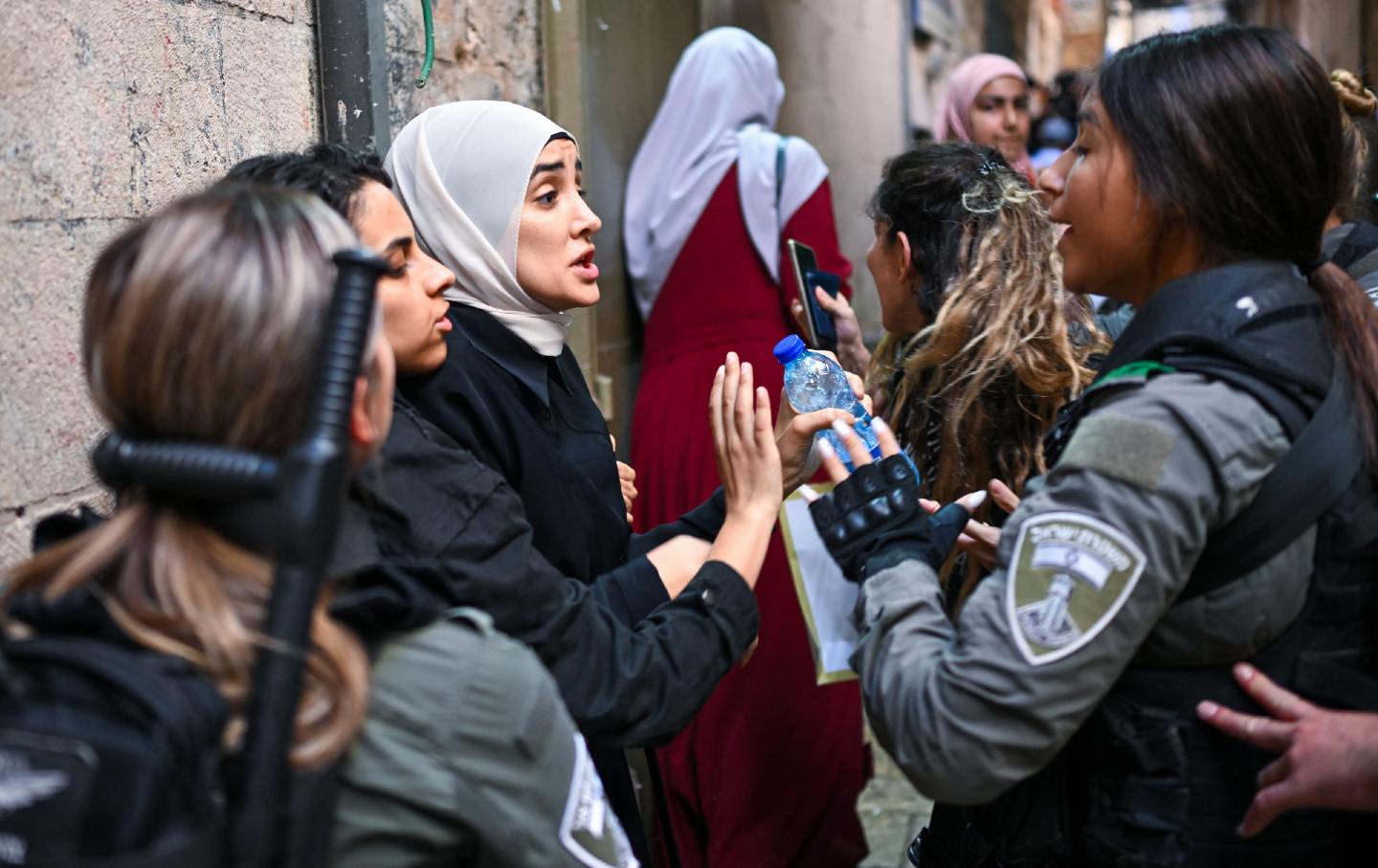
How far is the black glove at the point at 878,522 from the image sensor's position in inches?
72.6

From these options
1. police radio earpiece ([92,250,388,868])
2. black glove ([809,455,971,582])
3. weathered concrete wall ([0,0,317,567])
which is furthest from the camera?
weathered concrete wall ([0,0,317,567])

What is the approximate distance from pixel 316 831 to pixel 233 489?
1.04 ft

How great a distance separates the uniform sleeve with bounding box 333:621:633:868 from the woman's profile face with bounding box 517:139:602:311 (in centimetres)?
107

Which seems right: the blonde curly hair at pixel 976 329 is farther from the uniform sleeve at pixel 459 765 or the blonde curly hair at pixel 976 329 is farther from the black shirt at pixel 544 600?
the uniform sleeve at pixel 459 765

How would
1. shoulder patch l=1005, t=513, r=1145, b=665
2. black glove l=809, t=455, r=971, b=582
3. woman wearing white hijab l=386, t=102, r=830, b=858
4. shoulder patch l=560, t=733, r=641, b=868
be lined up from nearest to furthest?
shoulder patch l=560, t=733, r=641, b=868
shoulder patch l=1005, t=513, r=1145, b=665
black glove l=809, t=455, r=971, b=582
woman wearing white hijab l=386, t=102, r=830, b=858

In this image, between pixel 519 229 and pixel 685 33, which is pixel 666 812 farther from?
pixel 685 33

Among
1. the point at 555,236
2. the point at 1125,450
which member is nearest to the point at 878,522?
the point at 1125,450

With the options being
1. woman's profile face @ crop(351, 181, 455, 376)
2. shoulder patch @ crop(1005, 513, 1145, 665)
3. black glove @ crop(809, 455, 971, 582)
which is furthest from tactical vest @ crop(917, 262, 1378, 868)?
woman's profile face @ crop(351, 181, 455, 376)

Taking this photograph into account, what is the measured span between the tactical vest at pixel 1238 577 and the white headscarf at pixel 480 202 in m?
1.03

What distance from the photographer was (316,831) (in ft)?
3.87

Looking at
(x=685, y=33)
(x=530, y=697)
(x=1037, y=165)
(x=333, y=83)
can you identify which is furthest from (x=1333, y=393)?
(x=1037, y=165)

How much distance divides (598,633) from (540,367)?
66cm

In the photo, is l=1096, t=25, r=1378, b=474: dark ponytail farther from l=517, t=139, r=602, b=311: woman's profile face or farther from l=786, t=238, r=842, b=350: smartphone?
l=786, t=238, r=842, b=350: smartphone

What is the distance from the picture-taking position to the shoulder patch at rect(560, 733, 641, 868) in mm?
1389
